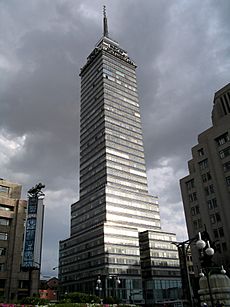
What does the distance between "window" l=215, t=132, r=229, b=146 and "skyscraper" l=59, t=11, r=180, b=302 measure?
53.0 meters

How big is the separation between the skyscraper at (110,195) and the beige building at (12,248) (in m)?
38.3

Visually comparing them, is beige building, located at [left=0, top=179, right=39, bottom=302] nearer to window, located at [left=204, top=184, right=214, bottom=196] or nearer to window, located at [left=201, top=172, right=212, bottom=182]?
window, located at [left=204, top=184, right=214, bottom=196]

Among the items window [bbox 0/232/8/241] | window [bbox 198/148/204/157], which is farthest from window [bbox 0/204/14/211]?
window [bbox 198/148/204/157]

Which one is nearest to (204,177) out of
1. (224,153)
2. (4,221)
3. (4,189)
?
(224,153)

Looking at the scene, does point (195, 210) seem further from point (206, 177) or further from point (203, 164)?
point (203, 164)

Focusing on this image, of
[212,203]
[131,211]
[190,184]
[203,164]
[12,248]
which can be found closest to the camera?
[12,248]

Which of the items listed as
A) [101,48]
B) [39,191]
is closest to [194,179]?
[39,191]

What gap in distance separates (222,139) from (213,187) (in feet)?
36.6

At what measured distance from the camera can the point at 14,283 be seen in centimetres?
5712

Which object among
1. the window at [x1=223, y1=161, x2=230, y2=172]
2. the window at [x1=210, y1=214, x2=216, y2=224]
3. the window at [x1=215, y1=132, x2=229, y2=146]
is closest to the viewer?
the window at [x1=223, y1=161, x2=230, y2=172]

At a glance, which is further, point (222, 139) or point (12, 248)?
point (222, 139)

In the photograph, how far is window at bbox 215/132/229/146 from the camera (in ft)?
213

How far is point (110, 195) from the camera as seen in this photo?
122 m

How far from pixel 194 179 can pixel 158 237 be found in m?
55.3
